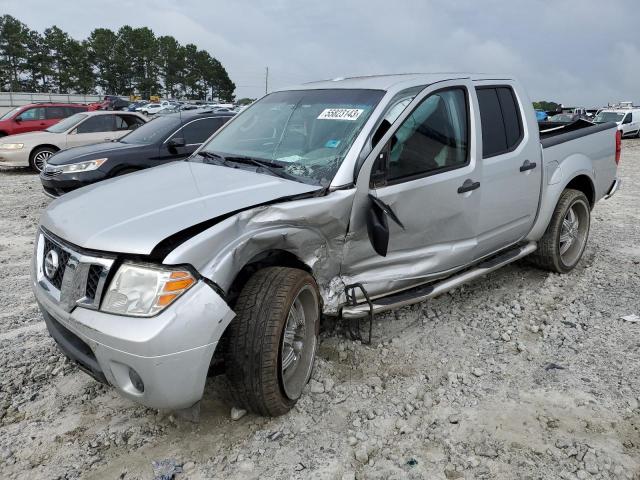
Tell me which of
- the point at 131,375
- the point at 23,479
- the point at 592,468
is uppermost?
the point at 131,375

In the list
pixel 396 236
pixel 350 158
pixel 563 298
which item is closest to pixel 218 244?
pixel 350 158

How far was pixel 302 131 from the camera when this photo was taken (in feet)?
11.1

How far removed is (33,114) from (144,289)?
50.1ft

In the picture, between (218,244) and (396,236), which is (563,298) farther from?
(218,244)

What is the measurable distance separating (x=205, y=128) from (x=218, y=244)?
6567mm

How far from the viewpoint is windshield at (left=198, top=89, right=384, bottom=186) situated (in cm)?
308

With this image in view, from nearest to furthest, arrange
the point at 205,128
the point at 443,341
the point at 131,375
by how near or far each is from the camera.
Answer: the point at 131,375
the point at 443,341
the point at 205,128

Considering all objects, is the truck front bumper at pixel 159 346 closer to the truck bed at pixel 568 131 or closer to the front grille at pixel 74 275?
the front grille at pixel 74 275

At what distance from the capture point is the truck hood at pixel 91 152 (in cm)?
750

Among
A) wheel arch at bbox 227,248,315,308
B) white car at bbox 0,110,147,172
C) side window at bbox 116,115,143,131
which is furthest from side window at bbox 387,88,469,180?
side window at bbox 116,115,143,131

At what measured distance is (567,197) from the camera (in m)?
4.68

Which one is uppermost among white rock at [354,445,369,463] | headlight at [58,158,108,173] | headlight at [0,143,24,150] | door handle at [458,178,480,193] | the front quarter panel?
door handle at [458,178,480,193]

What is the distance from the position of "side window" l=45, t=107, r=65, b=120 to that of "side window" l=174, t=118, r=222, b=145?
8.87 metres

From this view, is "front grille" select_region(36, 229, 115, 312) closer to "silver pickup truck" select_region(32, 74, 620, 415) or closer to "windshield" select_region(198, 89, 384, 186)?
"silver pickup truck" select_region(32, 74, 620, 415)
